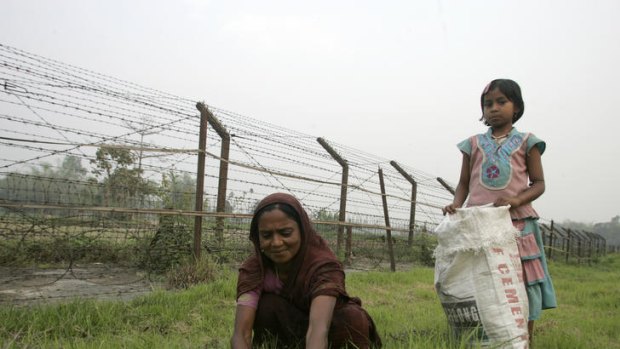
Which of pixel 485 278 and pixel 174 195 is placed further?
pixel 174 195

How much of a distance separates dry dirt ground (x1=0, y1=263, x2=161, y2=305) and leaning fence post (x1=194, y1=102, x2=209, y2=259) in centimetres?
60

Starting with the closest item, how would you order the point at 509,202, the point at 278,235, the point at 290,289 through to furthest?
1. the point at 278,235
2. the point at 290,289
3. the point at 509,202

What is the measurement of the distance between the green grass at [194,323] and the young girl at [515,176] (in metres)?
0.54

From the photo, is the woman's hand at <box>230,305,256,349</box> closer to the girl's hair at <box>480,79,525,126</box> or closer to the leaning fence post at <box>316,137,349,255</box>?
the girl's hair at <box>480,79,525,126</box>

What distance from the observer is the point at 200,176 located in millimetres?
4871

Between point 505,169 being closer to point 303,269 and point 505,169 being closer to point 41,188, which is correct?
point 303,269

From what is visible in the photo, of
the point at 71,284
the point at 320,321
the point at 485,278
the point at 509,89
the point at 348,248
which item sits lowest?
the point at 71,284

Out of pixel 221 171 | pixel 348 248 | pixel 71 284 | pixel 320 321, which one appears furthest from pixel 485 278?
pixel 348 248

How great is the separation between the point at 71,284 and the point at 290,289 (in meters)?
3.20

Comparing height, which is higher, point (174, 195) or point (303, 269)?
point (174, 195)

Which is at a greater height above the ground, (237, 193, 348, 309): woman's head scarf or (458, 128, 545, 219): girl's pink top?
(458, 128, 545, 219): girl's pink top

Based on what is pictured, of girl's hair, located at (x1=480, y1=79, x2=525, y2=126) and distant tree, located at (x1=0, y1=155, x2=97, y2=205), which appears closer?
girl's hair, located at (x1=480, y1=79, x2=525, y2=126)

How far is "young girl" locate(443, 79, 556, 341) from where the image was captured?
2287 millimetres

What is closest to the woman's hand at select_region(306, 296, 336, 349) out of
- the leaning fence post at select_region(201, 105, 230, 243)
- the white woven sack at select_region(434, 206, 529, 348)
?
the white woven sack at select_region(434, 206, 529, 348)
